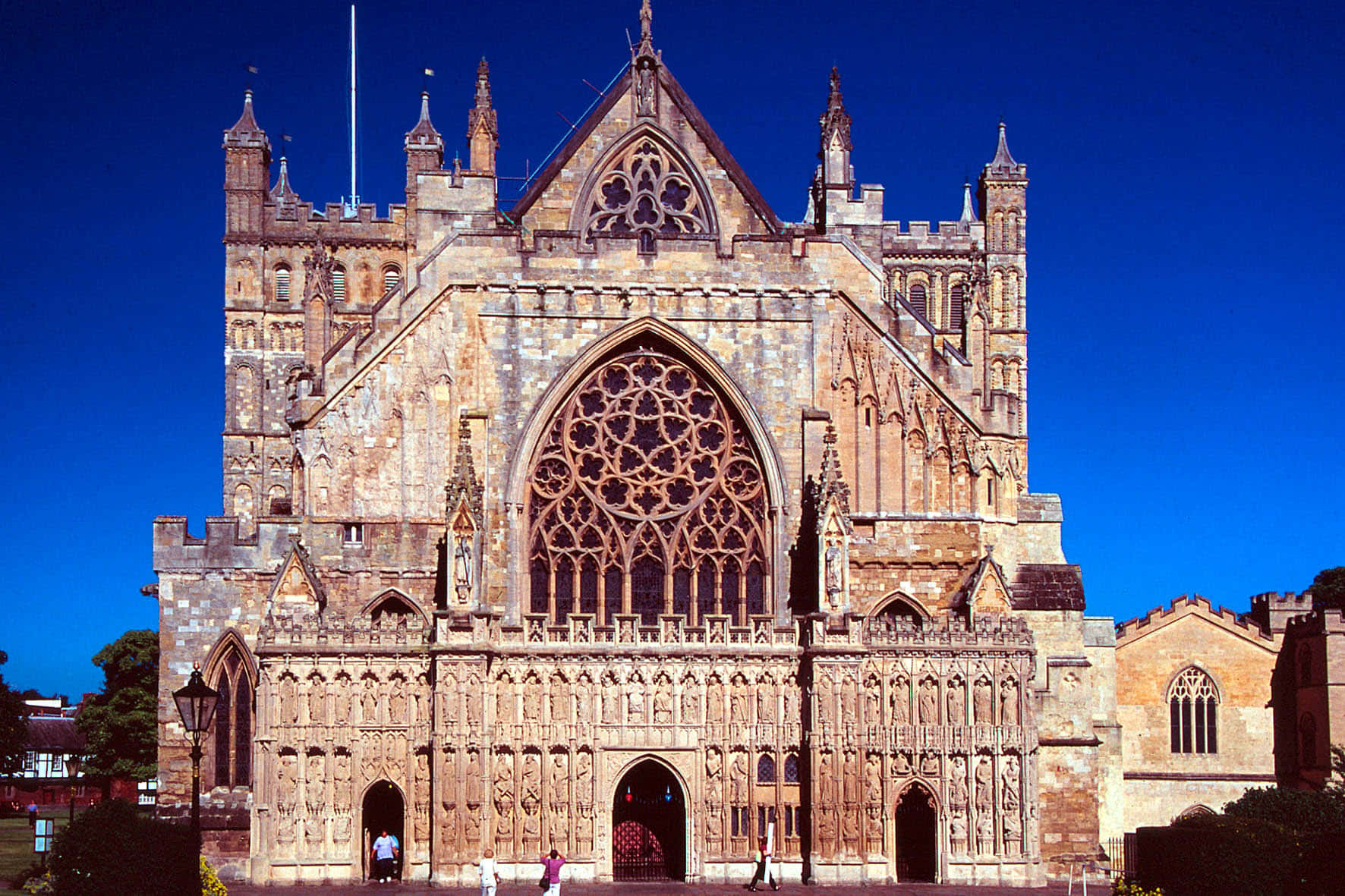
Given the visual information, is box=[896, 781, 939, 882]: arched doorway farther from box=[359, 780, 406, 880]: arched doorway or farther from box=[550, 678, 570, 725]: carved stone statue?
box=[359, 780, 406, 880]: arched doorway

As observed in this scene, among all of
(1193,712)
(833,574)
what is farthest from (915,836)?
(1193,712)

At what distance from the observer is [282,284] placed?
203 ft

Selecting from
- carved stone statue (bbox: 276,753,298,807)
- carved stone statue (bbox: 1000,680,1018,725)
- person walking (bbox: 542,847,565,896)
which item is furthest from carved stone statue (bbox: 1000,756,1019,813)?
carved stone statue (bbox: 276,753,298,807)

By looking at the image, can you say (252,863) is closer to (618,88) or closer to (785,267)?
(785,267)

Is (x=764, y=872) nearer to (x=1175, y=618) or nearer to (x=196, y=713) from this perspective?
(x=196, y=713)

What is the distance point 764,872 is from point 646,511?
916 cm

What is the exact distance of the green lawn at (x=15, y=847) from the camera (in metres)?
42.6

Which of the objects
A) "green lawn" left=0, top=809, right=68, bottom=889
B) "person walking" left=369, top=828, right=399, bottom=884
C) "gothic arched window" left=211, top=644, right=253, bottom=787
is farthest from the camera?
"green lawn" left=0, top=809, right=68, bottom=889

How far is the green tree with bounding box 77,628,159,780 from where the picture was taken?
71.7 m

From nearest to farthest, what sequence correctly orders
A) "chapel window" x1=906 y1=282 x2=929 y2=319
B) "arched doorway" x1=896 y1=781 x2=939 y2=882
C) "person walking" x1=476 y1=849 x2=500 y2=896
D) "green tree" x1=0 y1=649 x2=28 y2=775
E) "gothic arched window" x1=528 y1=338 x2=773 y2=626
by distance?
"person walking" x1=476 y1=849 x2=500 y2=896, "arched doorway" x1=896 y1=781 x2=939 y2=882, "gothic arched window" x1=528 y1=338 x2=773 y2=626, "chapel window" x1=906 y1=282 x2=929 y2=319, "green tree" x1=0 y1=649 x2=28 y2=775

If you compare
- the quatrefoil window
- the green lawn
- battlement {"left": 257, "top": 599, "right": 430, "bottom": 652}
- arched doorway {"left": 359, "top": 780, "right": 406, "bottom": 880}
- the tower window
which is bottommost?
the green lawn

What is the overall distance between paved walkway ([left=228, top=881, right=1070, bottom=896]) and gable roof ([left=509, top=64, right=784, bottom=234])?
17.0 metres

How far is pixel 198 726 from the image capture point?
1005 inches

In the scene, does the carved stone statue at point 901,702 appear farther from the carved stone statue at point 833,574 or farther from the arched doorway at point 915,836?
the carved stone statue at point 833,574
